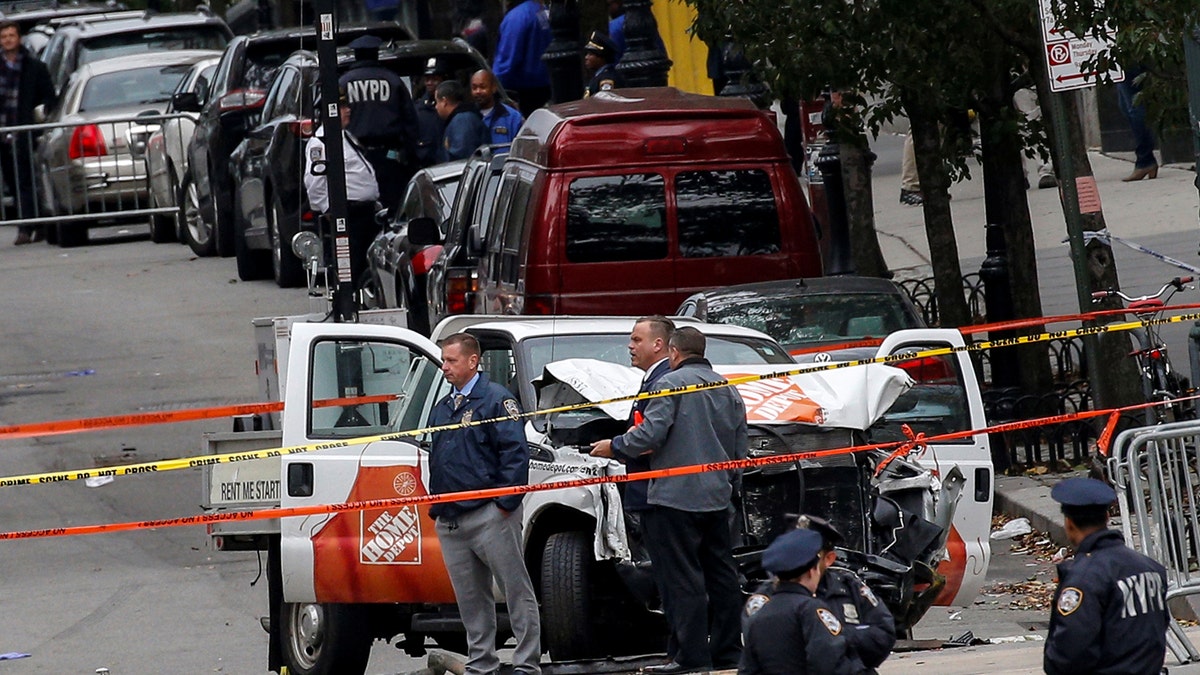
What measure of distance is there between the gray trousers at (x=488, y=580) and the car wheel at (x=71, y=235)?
56.7ft

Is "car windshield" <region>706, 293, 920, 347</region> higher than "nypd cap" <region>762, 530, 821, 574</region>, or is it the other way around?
"car windshield" <region>706, 293, 920, 347</region>

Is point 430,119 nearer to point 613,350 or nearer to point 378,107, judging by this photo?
point 378,107

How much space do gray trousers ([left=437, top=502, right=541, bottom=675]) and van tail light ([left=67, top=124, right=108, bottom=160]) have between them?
592 inches

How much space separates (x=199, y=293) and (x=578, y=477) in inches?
508

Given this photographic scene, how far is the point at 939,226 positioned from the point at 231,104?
873cm

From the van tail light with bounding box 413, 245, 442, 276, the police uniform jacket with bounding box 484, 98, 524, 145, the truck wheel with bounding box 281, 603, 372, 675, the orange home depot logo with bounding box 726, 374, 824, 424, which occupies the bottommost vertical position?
the truck wheel with bounding box 281, 603, 372, 675

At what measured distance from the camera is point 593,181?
1291 cm

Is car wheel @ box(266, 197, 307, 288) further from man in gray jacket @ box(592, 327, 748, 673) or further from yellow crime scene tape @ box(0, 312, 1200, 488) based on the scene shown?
man in gray jacket @ box(592, 327, 748, 673)

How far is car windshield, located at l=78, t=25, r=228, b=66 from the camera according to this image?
85.1ft

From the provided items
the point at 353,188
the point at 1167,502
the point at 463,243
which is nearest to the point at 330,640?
the point at 1167,502

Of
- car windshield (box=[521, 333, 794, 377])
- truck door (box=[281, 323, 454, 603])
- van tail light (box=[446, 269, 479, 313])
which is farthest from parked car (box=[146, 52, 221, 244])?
truck door (box=[281, 323, 454, 603])

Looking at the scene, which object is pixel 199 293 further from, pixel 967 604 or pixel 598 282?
pixel 967 604

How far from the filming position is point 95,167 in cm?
2342

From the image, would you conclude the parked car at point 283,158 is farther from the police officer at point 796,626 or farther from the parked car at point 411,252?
the police officer at point 796,626
